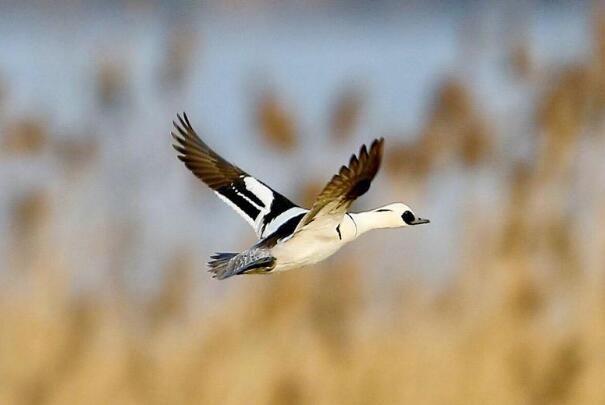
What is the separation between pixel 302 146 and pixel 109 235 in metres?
0.62

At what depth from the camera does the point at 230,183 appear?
112 inches

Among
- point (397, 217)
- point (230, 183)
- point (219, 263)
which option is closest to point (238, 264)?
point (219, 263)

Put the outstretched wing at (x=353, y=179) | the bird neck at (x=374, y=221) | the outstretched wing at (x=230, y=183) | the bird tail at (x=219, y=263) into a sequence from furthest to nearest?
the outstretched wing at (x=230, y=183), the bird tail at (x=219, y=263), the bird neck at (x=374, y=221), the outstretched wing at (x=353, y=179)

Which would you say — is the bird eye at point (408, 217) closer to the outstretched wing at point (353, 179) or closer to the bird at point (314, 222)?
the bird at point (314, 222)

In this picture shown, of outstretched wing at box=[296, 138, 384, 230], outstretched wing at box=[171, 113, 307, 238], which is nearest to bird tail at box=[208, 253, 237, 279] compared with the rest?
outstretched wing at box=[171, 113, 307, 238]

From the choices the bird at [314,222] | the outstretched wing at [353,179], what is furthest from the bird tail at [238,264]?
the outstretched wing at [353,179]

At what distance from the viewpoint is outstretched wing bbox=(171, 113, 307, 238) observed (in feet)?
8.74

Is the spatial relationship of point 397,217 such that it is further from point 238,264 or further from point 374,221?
point 238,264

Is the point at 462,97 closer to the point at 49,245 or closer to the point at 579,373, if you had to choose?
the point at 579,373

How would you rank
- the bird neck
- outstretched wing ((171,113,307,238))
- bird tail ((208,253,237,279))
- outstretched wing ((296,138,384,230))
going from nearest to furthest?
outstretched wing ((296,138,384,230)) → the bird neck → bird tail ((208,253,237,279)) → outstretched wing ((171,113,307,238))

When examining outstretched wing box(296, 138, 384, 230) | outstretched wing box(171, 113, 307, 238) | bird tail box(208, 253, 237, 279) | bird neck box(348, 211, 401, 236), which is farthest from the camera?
outstretched wing box(171, 113, 307, 238)

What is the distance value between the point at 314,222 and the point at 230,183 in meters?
0.78

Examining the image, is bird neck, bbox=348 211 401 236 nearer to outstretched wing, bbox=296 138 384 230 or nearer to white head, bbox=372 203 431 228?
white head, bbox=372 203 431 228

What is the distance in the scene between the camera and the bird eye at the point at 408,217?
227 cm
